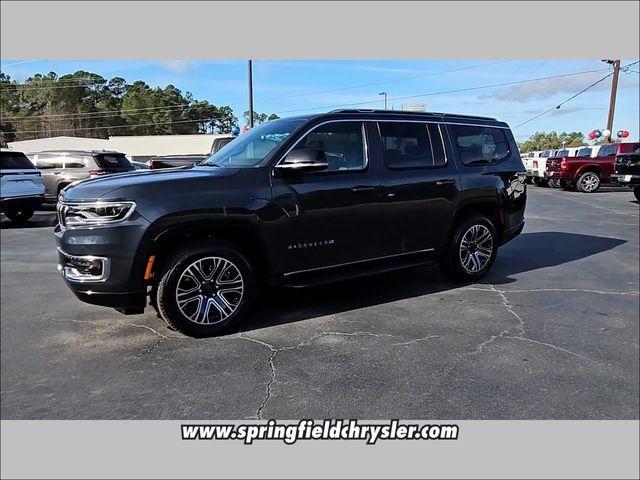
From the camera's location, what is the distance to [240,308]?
13.4 feet

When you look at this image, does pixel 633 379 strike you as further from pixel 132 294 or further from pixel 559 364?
pixel 132 294

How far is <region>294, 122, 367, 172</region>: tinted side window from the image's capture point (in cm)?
448

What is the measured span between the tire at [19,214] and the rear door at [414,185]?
6716mm

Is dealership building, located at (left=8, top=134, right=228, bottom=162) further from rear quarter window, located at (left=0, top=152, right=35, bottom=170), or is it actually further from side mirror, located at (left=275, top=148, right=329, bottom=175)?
side mirror, located at (left=275, top=148, right=329, bottom=175)

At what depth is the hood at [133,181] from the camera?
11.8 ft

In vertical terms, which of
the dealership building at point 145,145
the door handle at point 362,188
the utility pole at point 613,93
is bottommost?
the door handle at point 362,188

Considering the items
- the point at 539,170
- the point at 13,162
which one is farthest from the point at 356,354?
the point at 539,170

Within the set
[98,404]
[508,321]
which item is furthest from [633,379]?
[98,404]

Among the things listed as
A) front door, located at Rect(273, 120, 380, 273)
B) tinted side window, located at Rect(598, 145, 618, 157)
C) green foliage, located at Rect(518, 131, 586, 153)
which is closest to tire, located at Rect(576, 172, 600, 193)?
tinted side window, located at Rect(598, 145, 618, 157)

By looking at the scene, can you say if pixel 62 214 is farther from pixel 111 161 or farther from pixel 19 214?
pixel 111 161

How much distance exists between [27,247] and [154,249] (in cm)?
455

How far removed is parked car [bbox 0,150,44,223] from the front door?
586 cm

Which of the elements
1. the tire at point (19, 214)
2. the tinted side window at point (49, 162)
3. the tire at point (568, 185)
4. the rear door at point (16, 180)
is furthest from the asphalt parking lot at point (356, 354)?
the tire at point (568, 185)

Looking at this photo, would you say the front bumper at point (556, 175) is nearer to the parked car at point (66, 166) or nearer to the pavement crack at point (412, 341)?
the parked car at point (66, 166)
